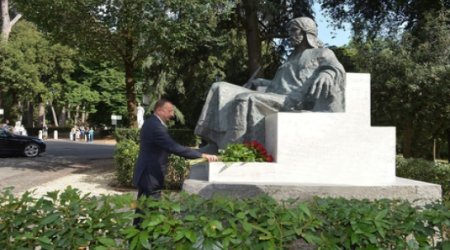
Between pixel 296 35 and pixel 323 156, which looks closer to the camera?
pixel 323 156

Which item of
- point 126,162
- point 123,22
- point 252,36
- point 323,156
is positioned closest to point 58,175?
point 126,162

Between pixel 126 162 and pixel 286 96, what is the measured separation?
24.7 ft

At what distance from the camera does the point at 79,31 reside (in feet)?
50.6

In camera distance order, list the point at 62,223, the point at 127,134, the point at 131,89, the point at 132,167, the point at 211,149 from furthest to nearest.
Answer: the point at 131,89 < the point at 127,134 < the point at 132,167 < the point at 211,149 < the point at 62,223

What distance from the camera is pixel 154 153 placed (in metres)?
4.71

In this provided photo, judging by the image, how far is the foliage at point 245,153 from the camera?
5.15 meters

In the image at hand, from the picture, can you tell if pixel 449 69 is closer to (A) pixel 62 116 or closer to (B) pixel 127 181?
(B) pixel 127 181

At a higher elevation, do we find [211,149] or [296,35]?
[296,35]

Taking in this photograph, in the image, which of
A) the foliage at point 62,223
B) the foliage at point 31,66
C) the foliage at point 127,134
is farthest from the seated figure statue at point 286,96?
the foliage at point 31,66

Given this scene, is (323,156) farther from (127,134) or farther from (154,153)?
(127,134)

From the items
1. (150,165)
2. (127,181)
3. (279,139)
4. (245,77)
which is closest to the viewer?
(150,165)

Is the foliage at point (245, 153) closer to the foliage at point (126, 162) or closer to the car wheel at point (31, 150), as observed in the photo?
the foliage at point (126, 162)

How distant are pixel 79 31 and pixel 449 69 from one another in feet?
36.0

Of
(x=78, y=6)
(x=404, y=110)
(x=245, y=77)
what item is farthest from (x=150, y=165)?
(x=245, y=77)
